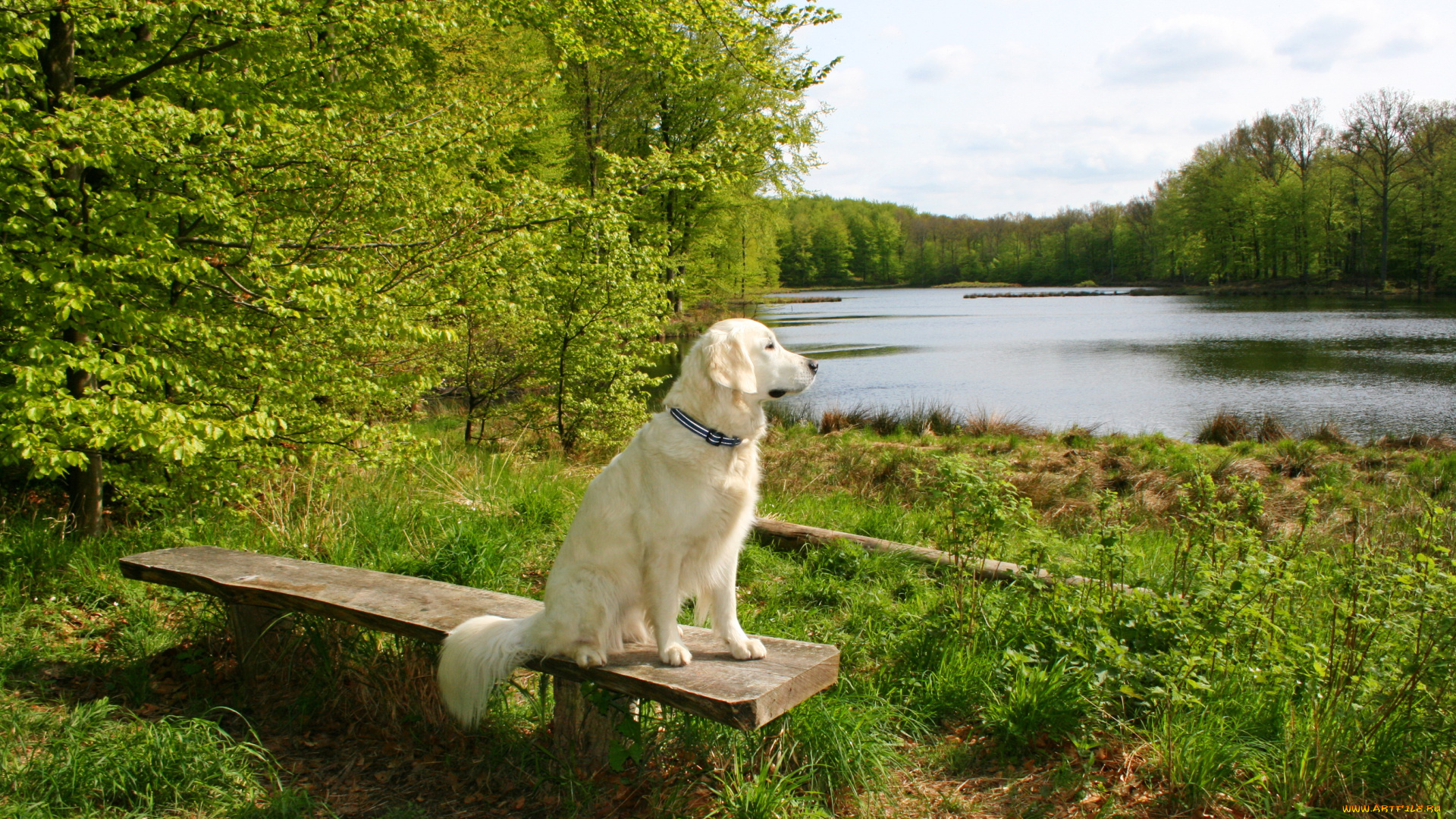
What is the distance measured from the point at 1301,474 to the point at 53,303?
11346 millimetres

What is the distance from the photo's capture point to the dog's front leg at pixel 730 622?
2.88 m

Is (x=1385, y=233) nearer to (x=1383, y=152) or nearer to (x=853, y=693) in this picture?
(x=1383, y=152)

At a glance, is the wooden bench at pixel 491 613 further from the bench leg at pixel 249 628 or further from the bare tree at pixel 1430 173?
the bare tree at pixel 1430 173

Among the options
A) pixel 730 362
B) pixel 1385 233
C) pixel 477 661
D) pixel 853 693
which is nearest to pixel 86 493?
pixel 477 661

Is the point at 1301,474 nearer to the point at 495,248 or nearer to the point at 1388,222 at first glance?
the point at 495,248

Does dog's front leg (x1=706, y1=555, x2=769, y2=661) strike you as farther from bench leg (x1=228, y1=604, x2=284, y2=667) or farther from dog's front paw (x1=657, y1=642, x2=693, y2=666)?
bench leg (x1=228, y1=604, x2=284, y2=667)

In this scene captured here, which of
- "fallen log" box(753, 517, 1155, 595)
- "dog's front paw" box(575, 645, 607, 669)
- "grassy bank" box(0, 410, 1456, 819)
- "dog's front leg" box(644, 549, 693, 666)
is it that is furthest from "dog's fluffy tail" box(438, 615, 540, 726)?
"fallen log" box(753, 517, 1155, 595)

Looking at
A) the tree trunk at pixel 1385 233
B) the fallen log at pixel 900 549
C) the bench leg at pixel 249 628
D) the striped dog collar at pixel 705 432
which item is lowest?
the fallen log at pixel 900 549

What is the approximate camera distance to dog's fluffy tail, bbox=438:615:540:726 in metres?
2.87

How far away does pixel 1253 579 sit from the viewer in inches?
120

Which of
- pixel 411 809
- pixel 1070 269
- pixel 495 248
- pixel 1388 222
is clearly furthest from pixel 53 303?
pixel 1070 269

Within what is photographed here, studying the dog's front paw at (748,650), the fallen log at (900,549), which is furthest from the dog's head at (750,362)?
the fallen log at (900,549)

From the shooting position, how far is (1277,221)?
57.0 m

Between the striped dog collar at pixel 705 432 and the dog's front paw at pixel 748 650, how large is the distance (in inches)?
28.7
